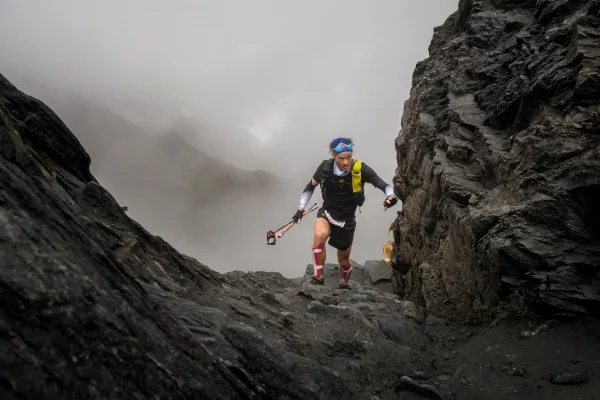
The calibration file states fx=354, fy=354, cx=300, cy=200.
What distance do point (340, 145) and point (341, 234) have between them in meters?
3.23

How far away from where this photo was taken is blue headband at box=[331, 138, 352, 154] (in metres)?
12.1

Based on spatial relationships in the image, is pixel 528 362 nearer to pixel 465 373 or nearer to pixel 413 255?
pixel 465 373

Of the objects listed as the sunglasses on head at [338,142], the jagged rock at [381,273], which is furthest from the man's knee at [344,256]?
the jagged rock at [381,273]

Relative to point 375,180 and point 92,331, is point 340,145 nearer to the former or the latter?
point 375,180

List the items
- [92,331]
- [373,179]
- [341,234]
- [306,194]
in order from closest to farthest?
[92,331] < [373,179] < [341,234] < [306,194]

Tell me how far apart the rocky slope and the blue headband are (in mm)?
5269

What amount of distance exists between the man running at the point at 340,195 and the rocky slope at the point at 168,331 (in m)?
3.89

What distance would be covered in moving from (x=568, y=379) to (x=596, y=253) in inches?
87.6

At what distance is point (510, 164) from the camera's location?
7539 millimetres

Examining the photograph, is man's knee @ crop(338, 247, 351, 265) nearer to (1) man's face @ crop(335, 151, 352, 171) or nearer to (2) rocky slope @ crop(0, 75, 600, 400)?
(1) man's face @ crop(335, 151, 352, 171)

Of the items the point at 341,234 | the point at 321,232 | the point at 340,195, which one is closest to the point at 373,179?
the point at 340,195

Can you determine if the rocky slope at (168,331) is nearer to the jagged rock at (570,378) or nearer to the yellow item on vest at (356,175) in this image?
the jagged rock at (570,378)

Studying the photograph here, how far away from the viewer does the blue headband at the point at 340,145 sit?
12.1 meters

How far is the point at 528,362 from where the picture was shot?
5172 mm
